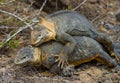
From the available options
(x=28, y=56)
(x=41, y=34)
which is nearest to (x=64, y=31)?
(x=41, y=34)

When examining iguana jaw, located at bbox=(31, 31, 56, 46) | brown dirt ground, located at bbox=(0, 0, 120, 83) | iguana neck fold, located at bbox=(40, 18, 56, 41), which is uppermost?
iguana neck fold, located at bbox=(40, 18, 56, 41)

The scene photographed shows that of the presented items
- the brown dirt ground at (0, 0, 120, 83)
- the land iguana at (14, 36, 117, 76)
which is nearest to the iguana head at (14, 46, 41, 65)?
the land iguana at (14, 36, 117, 76)

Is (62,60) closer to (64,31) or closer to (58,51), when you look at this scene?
(58,51)

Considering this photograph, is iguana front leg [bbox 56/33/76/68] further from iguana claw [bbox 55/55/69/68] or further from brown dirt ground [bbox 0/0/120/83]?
brown dirt ground [bbox 0/0/120/83]

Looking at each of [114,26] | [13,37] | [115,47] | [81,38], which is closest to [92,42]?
[81,38]

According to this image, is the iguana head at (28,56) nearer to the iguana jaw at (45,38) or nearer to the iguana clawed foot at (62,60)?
the iguana jaw at (45,38)

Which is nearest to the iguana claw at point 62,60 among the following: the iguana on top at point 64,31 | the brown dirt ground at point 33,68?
the iguana on top at point 64,31
